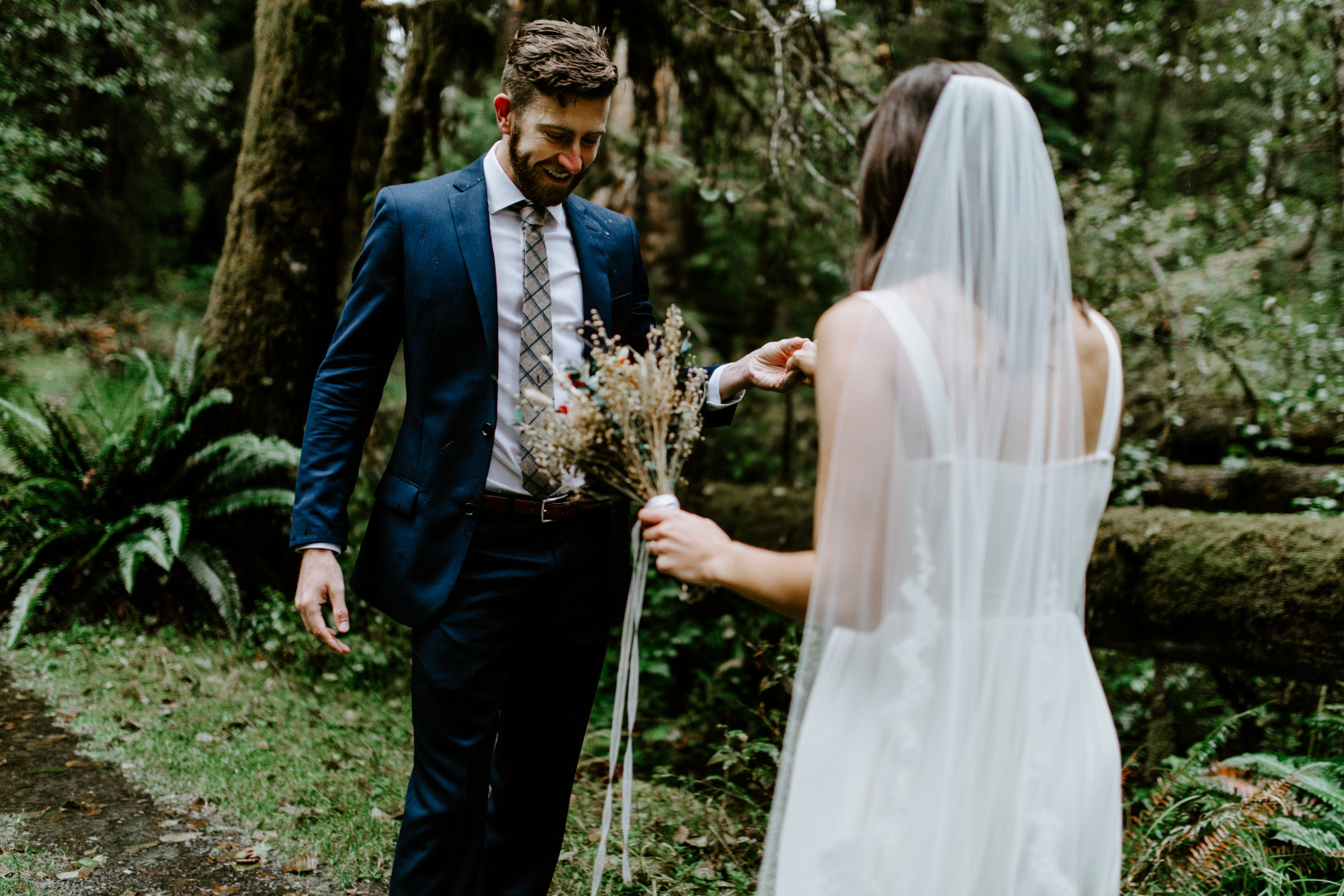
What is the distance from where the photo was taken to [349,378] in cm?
231

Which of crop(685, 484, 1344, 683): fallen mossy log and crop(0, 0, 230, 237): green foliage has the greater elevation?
crop(0, 0, 230, 237): green foliage

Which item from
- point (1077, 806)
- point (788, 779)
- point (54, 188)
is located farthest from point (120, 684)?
point (54, 188)

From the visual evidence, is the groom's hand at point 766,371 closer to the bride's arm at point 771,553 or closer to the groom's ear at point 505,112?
the bride's arm at point 771,553

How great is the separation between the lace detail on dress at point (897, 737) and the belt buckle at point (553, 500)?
40.2 inches

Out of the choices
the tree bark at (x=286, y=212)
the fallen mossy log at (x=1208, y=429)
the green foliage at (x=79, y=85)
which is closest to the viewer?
the tree bark at (x=286, y=212)

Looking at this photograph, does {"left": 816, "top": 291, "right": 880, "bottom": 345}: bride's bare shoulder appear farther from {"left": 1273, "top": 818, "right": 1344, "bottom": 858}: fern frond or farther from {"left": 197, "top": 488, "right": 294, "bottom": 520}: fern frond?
{"left": 197, "top": 488, "right": 294, "bottom": 520}: fern frond

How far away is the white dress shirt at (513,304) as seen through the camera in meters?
2.32

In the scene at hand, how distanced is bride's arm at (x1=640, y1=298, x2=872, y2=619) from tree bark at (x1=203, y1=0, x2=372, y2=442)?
167 inches

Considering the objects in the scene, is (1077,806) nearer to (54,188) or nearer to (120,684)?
(120,684)

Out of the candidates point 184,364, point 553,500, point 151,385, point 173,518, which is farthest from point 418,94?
point 553,500

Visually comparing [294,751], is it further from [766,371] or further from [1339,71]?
[1339,71]

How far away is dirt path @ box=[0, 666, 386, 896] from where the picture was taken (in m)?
3.01

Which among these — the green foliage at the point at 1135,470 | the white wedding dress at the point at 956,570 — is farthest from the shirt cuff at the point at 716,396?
the green foliage at the point at 1135,470

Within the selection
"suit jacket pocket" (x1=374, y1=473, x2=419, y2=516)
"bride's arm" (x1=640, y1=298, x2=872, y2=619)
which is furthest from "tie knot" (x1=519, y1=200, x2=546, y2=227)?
"bride's arm" (x1=640, y1=298, x2=872, y2=619)
